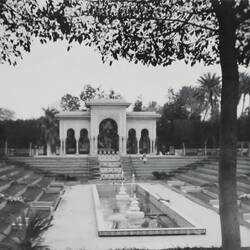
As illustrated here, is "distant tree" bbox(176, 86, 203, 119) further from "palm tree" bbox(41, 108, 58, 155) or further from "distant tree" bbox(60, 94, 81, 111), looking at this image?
"palm tree" bbox(41, 108, 58, 155)

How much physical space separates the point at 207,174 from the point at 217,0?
2479 cm

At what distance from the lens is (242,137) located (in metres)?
41.0

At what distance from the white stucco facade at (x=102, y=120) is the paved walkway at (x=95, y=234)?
779 inches

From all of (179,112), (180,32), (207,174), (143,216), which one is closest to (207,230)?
(143,216)

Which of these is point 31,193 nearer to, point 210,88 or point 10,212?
point 10,212

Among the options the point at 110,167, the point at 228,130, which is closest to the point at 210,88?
the point at 110,167

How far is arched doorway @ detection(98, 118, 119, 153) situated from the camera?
4422 centimetres

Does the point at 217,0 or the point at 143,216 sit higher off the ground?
the point at 217,0

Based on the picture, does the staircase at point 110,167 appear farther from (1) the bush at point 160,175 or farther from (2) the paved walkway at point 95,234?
(2) the paved walkway at point 95,234

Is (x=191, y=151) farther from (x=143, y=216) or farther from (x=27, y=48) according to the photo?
Result: (x=27, y=48)

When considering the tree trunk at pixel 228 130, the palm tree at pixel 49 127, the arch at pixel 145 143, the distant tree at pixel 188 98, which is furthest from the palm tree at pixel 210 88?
the tree trunk at pixel 228 130

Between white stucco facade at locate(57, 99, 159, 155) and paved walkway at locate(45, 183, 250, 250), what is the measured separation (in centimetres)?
1979

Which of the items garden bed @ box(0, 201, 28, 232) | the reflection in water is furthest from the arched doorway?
garden bed @ box(0, 201, 28, 232)

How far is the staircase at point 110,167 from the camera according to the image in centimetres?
3334
